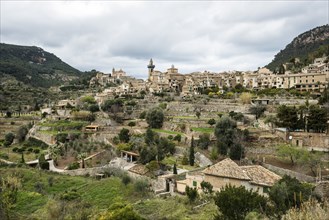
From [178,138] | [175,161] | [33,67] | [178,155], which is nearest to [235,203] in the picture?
[175,161]

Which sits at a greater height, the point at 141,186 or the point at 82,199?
the point at 141,186

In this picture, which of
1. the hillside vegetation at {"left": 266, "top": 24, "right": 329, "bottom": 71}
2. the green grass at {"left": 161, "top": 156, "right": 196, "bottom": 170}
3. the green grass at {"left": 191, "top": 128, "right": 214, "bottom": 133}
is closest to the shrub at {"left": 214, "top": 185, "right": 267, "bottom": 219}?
the green grass at {"left": 161, "top": 156, "right": 196, "bottom": 170}

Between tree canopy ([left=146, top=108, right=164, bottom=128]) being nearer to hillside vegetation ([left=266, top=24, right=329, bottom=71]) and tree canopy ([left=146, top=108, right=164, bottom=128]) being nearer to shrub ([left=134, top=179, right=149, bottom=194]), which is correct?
shrub ([left=134, top=179, right=149, bottom=194])

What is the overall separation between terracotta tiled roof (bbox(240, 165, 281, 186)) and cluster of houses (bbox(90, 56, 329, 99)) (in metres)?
36.2

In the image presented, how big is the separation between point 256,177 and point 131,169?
41.3 feet

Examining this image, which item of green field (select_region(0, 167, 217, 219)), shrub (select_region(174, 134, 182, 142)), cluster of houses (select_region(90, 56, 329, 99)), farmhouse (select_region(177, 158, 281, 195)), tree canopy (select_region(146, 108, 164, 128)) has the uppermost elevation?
cluster of houses (select_region(90, 56, 329, 99))

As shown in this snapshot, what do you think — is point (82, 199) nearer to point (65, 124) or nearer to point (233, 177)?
point (233, 177)

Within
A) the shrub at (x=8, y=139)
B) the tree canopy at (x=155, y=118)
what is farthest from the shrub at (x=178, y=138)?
the shrub at (x=8, y=139)

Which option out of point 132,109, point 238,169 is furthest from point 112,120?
point 238,169

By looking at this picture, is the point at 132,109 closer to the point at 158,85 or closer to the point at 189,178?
the point at 158,85

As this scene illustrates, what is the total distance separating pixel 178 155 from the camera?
117 ft

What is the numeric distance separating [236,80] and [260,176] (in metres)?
55.1

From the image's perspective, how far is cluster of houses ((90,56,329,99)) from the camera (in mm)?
57891

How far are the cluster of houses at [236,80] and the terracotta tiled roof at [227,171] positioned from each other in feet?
121
